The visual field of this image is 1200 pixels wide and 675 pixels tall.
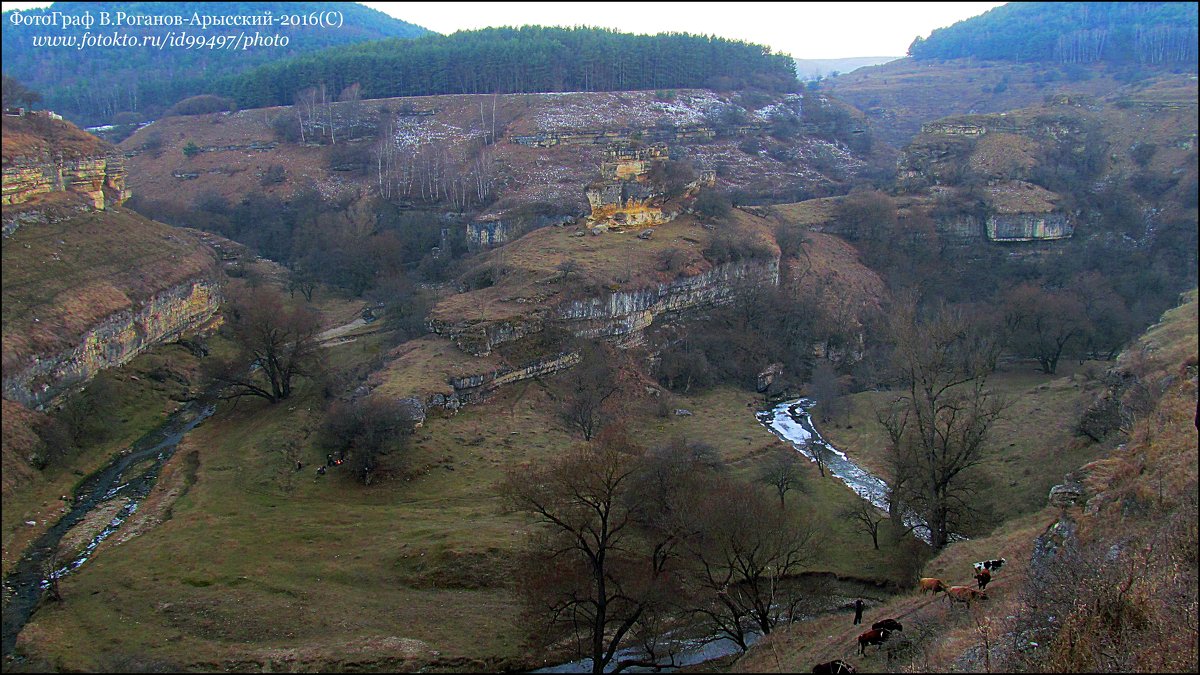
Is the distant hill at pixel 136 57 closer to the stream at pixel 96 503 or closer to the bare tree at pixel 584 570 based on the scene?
the stream at pixel 96 503

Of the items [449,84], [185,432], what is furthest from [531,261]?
[449,84]

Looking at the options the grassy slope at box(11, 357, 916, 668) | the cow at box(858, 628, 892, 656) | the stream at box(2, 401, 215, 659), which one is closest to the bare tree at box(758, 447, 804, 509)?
the grassy slope at box(11, 357, 916, 668)

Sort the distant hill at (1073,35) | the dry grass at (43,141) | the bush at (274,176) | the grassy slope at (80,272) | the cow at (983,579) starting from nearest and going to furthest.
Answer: the cow at (983,579), the grassy slope at (80,272), the dry grass at (43,141), the bush at (274,176), the distant hill at (1073,35)

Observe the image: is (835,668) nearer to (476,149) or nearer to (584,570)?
(584,570)

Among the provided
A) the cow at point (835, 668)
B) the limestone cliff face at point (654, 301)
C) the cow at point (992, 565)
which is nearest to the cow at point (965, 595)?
the cow at point (992, 565)

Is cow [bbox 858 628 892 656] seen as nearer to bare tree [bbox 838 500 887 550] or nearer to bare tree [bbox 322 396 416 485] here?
bare tree [bbox 838 500 887 550]

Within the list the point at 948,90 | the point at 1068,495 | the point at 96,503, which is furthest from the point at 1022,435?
the point at 948,90
